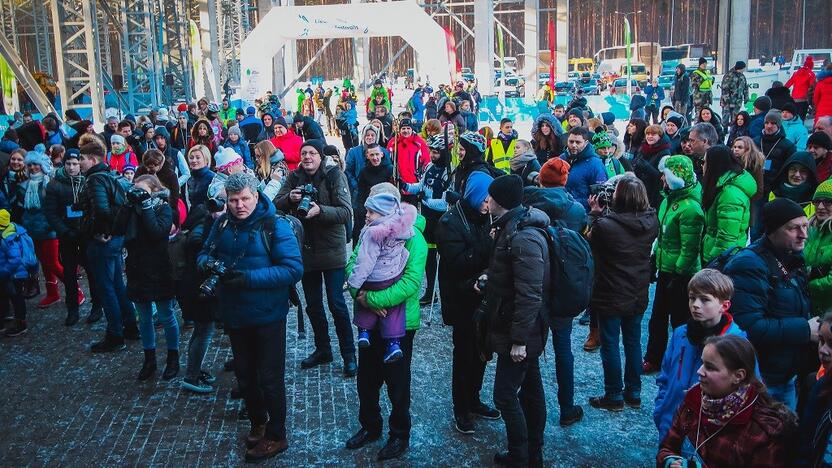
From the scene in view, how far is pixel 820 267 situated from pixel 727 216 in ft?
3.30

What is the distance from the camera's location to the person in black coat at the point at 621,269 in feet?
16.1

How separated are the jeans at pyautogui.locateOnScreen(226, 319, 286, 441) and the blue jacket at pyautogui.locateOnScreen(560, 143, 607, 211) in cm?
344

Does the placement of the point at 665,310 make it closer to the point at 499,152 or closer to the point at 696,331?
the point at 696,331

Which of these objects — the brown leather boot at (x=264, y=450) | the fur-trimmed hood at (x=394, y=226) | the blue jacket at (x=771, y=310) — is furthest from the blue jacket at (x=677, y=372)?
the brown leather boot at (x=264, y=450)

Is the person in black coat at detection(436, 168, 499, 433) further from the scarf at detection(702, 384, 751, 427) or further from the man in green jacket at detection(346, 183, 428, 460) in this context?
the scarf at detection(702, 384, 751, 427)

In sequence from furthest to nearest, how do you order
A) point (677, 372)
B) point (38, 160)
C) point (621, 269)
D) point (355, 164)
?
1. point (355, 164)
2. point (38, 160)
3. point (621, 269)
4. point (677, 372)

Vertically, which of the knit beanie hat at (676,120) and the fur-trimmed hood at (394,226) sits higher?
the knit beanie hat at (676,120)

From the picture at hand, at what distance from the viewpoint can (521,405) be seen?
4.34 metres

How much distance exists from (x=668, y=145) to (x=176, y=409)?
583cm

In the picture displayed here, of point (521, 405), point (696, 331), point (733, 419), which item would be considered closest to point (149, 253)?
point (521, 405)

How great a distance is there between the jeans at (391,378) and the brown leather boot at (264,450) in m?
0.58

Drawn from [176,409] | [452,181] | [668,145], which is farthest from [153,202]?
[668,145]

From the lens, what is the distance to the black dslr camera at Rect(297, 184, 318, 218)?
5.09 meters

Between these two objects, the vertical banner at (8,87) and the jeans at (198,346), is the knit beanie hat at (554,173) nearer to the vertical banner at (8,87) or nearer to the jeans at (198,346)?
the jeans at (198,346)
